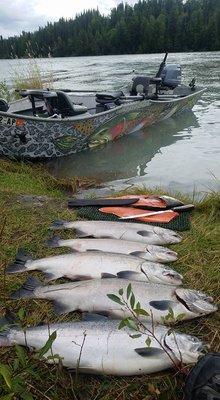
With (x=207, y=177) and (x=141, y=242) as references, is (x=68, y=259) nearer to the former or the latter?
(x=141, y=242)

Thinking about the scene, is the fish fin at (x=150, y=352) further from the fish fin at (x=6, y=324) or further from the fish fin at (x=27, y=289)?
the fish fin at (x=27, y=289)

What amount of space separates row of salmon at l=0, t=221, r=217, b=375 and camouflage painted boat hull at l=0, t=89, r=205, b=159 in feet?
12.9

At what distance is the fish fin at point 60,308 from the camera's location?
339 centimetres

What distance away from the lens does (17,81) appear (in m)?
13.7

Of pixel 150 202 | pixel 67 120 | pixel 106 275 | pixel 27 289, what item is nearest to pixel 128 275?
pixel 106 275

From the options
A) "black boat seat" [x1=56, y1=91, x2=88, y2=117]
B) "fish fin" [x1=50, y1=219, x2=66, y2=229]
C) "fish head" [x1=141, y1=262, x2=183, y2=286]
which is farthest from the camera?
"black boat seat" [x1=56, y1=91, x2=88, y2=117]

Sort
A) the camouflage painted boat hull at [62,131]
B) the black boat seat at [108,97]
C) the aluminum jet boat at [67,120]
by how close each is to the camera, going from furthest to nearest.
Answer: the black boat seat at [108,97]
the aluminum jet boat at [67,120]
the camouflage painted boat hull at [62,131]

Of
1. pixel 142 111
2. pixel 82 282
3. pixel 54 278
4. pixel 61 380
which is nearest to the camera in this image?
pixel 61 380

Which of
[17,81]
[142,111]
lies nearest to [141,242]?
[142,111]

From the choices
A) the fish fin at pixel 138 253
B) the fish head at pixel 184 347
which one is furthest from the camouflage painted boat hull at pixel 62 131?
the fish head at pixel 184 347

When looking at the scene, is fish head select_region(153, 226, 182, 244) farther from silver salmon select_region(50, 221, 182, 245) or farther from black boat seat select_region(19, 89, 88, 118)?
black boat seat select_region(19, 89, 88, 118)

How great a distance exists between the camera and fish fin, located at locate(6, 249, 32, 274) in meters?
3.92

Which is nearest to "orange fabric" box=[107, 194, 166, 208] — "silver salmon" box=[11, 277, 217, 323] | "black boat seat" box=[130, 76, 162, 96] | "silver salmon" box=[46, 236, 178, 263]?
"silver salmon" box=[46, 236, 178, 263]

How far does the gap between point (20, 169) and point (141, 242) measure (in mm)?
4605
